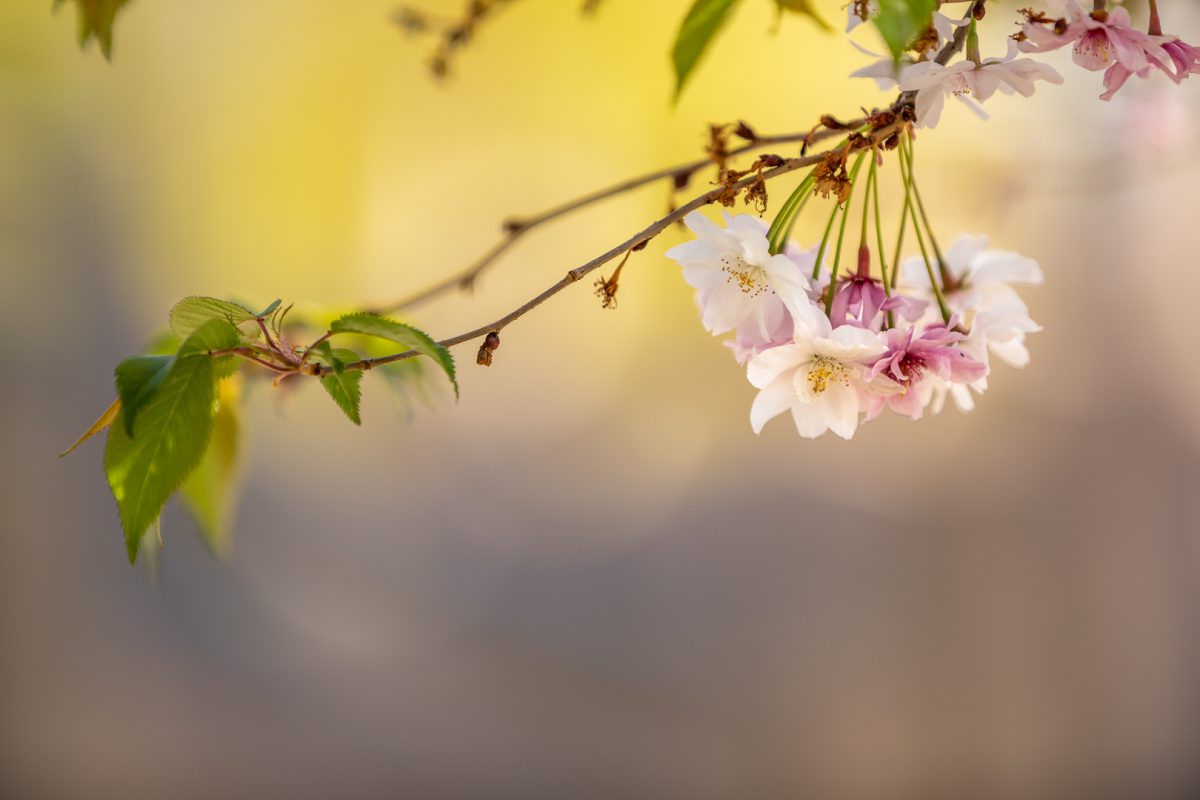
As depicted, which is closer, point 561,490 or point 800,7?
point 800,7

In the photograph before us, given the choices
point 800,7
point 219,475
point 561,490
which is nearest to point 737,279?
point 800,7

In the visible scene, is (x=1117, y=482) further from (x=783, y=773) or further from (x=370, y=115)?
(x=370, y=115)

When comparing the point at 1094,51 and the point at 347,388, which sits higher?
the point at 1094,51

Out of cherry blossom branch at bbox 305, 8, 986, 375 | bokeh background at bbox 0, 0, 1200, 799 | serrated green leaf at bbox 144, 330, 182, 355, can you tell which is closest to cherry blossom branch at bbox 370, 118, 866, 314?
cherry blossom branch at bbox 305, 8, 986, 375

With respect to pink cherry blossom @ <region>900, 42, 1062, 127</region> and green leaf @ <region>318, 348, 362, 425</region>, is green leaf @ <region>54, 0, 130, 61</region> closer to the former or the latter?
green leaf @ <region>318, 348, 362, 425</region>

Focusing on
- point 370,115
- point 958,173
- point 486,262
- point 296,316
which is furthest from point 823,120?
point 370,115

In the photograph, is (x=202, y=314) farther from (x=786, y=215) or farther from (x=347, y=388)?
(x=786, y=215)

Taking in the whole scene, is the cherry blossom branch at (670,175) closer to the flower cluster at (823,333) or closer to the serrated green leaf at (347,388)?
the flower cluster at (823,333)

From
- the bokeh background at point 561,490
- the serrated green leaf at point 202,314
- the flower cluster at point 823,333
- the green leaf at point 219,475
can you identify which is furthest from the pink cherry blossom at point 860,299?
the bokeh background at point 561,490
